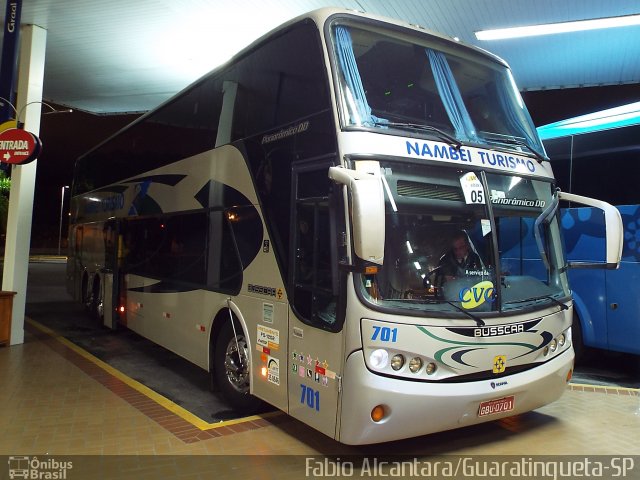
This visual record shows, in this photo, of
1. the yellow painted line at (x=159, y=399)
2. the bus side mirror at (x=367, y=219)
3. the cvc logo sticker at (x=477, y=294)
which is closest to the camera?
the bus side mirror at (x=367, y=219)

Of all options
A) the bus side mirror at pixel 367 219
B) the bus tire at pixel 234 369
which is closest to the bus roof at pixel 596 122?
the bus side mirror at pixel 367 219

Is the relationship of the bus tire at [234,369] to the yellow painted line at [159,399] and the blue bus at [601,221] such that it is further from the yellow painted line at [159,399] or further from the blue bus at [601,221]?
the blue bus at [601,221]

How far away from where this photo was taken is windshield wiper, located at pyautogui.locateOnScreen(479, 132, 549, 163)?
5.16 meters

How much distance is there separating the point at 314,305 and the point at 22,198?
6792 mm

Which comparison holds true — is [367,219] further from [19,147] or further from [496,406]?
[19,147]

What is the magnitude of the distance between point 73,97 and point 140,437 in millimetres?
11518

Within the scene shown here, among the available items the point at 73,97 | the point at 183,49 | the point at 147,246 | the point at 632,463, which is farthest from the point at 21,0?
the point at 632,463

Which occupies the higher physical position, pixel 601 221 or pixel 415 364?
pixel 601 221

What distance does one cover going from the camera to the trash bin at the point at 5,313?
855 centimetres

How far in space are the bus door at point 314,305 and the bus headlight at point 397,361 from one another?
42 centimetres

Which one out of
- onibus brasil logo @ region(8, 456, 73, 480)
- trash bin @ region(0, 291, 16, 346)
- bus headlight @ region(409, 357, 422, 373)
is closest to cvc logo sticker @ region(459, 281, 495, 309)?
bus headlight @ region(409, 357, 422, 373)

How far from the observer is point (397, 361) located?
13.4 ft

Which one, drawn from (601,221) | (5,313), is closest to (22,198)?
(5,313)

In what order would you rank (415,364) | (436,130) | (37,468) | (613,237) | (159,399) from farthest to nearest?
1. (159,399)
2. (613,237)
3. (436,130)
4. (37,468)
5. (415,364)
